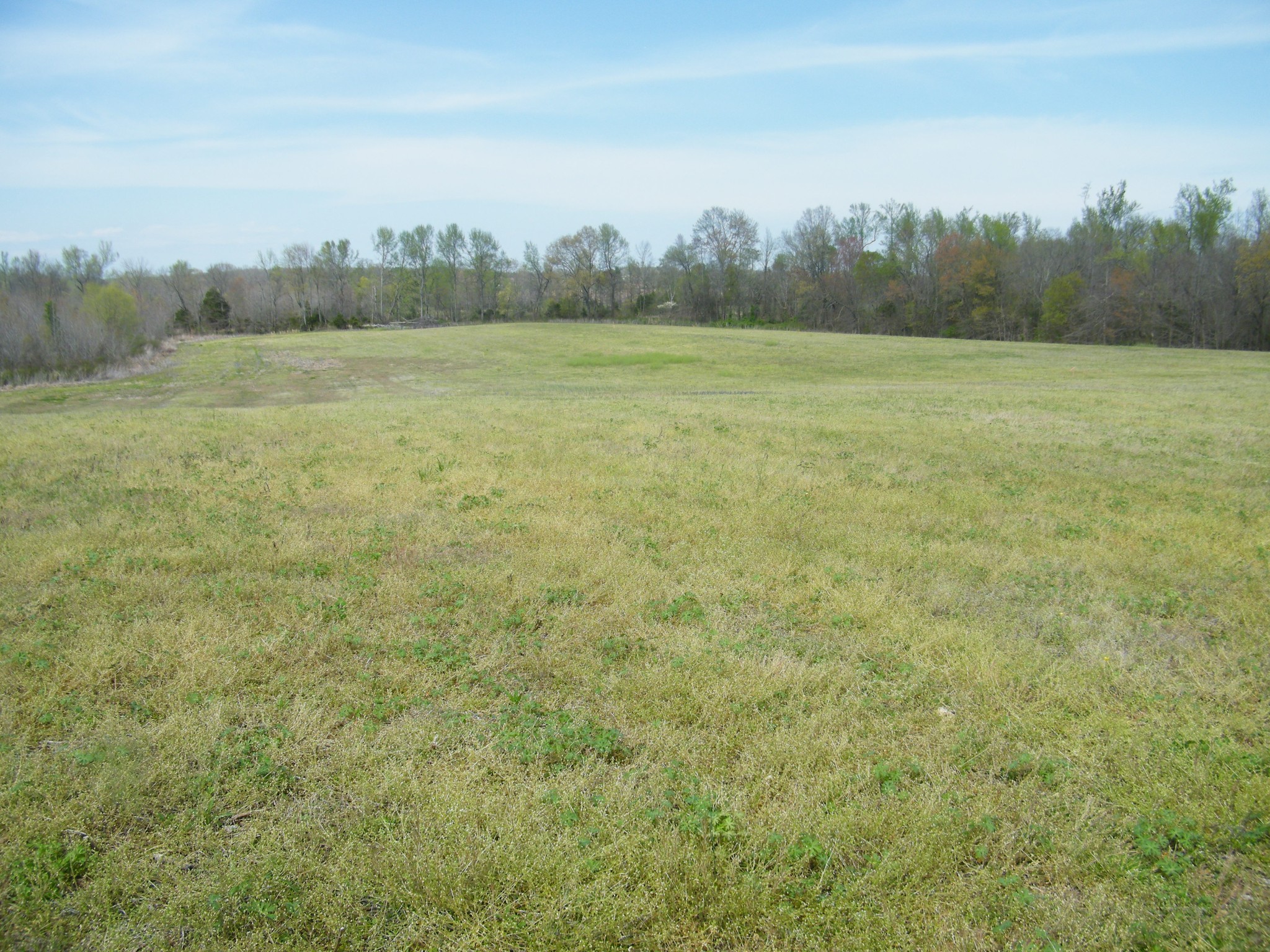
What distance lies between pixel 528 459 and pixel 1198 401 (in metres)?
24.1

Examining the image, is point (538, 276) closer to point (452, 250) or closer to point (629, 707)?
point (452, 250)

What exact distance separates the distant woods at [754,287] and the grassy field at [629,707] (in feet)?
131

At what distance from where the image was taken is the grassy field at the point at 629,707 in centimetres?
343

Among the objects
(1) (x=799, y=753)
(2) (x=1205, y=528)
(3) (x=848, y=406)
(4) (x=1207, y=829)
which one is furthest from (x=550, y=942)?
(3) (x=848, y=406)

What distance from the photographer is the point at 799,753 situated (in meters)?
4.52

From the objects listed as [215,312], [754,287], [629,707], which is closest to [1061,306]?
[754,287]

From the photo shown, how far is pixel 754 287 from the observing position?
93.1 metres

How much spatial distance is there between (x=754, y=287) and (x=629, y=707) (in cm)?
9355

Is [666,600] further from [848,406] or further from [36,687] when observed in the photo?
[848,406]

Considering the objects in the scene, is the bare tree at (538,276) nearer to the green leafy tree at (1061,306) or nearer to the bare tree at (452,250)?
the bare tree at (452,250)

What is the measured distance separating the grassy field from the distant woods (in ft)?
131

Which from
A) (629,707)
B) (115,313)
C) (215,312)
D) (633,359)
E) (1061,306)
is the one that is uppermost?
(215,312)

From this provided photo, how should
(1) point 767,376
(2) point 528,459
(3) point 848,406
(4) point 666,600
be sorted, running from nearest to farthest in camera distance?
(4) point 666,600 < (2) point 528,459 < (3) point 848,406 < (1) point 767,376

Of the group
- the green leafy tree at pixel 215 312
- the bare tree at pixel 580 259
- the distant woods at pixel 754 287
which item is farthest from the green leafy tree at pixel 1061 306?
the green leafy tree at pixel 215 312
